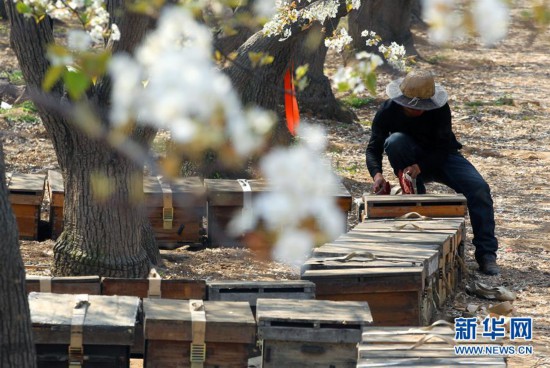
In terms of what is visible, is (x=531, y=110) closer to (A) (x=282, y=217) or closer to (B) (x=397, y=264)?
(A) (x=282, y=217)

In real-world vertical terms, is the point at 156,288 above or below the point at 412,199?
below

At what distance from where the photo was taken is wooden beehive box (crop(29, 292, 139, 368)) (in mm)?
4988

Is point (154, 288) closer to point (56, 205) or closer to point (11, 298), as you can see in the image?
point (11, 298)

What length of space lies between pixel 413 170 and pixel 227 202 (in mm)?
1551

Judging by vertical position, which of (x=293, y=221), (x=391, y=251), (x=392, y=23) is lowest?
(x=293, y=221)

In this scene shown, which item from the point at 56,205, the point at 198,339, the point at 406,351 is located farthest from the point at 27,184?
the point at 406,351

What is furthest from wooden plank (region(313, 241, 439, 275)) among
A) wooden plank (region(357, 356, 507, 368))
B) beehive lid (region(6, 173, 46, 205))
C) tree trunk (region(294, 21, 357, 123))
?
tree trunk (region(294, 21, 357, 123))

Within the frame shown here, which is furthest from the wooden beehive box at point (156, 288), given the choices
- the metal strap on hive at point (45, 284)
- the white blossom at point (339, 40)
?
the white blossom at point (339, 40)

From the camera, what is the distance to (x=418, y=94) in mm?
8492

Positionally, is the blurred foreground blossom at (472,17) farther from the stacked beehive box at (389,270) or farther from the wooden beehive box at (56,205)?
the wooden beehive box at (56,205)

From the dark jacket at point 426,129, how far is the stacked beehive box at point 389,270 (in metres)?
1.21

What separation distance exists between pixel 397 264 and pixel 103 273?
84.8 inches

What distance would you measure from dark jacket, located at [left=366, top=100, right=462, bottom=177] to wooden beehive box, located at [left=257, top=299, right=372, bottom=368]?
3544 mm

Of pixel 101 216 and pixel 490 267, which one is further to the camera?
pixel 490 267
